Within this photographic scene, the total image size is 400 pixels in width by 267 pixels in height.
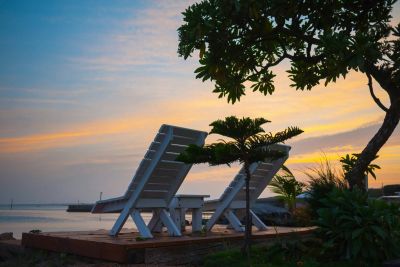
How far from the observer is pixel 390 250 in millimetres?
6051

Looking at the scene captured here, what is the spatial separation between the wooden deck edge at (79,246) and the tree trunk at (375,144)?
3.90 meters

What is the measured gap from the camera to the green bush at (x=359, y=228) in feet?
19.6

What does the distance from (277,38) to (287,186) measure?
335cm

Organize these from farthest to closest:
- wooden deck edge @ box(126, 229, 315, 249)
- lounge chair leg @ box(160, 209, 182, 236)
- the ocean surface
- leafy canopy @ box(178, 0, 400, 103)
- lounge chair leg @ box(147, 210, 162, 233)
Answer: the ocean surface
lounge chair leg @ box(147, 210, 162, 233)
lounge chair leg @ box(160, 209, 182, 236)
wooden deck edge @ box(126, 229, 315, 249)
leafy canopy @ box(178, 0, 400, 103)

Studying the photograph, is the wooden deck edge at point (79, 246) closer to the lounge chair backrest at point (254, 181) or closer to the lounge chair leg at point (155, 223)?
the lounge chair leg at point (155, 223)

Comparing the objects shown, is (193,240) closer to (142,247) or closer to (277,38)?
(142,247)

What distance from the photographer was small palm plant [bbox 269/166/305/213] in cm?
1005

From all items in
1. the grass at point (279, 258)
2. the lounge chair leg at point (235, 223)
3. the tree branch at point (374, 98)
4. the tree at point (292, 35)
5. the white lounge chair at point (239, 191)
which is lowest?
the grass at point (279, 258)

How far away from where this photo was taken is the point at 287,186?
10.1 m

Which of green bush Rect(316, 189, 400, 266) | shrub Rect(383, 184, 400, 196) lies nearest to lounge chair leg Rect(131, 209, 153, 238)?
green bush Rect(316, 189, 400, 266)

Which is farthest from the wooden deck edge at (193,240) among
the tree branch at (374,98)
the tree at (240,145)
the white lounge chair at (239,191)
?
the tree branch at (374,98)

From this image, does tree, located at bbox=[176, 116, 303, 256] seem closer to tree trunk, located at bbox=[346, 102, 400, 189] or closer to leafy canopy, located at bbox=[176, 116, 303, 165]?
leafy canopy, located at bbox=[176, 116, 303, 165]

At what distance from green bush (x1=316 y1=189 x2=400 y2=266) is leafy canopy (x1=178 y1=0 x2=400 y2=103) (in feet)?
6.06

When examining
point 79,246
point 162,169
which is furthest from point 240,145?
point 79,246
